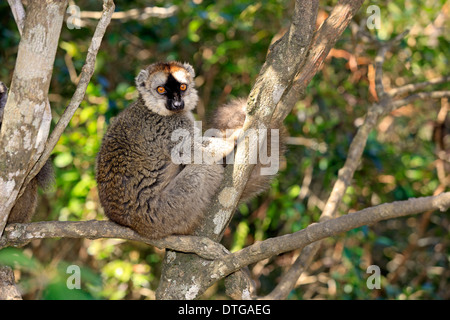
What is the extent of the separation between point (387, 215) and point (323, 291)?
476 cm

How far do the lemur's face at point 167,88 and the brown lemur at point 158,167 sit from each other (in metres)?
0.01

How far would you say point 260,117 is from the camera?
4.00m

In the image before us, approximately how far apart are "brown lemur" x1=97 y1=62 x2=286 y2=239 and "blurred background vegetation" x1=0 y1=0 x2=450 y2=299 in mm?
1241

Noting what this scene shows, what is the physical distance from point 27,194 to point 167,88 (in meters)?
1.83

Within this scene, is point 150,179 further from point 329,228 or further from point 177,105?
point 329,228

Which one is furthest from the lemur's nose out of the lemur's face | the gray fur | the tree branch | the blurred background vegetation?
the tree branch

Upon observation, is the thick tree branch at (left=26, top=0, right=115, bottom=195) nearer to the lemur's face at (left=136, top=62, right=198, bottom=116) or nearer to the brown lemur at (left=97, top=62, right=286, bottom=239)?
the brown lemur at (left=97, top=62, right=286, bottom=239)

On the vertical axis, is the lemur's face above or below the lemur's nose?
above

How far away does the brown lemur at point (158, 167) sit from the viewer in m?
4.57

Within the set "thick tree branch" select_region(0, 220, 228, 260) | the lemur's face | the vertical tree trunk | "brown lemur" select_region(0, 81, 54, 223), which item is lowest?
"thick tree branch" select_region(0, 220, 228, 260)

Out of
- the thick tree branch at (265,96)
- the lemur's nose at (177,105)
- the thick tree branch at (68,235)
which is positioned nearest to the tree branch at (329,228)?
the thick tree branch at (68,235)

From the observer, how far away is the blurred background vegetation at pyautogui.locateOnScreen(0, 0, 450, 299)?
659 cm

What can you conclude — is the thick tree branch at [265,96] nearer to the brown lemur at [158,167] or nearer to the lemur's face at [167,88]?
the brown lemur at [158,167]
